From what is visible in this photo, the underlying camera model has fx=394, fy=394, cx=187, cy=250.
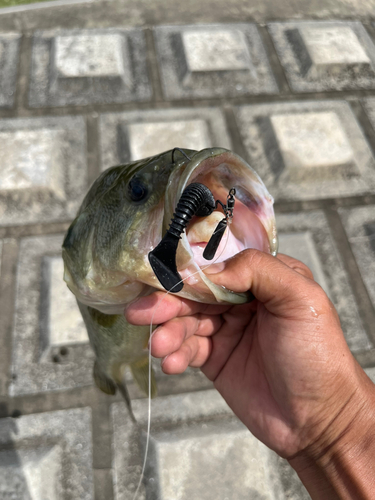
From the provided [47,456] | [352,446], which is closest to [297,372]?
[352,446]

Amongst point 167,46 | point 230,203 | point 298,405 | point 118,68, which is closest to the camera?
point 230,203

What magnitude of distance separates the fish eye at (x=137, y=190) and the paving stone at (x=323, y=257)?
1.52 meters

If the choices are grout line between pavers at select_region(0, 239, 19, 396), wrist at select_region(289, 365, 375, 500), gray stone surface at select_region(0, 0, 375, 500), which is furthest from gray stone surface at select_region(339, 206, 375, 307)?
grout line between pavers at select_region(0, 239, 19, 396)

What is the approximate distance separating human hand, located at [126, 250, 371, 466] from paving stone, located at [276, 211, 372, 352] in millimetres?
995

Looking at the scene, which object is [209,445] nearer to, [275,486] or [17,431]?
[275,486]

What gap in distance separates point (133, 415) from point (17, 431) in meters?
0.59

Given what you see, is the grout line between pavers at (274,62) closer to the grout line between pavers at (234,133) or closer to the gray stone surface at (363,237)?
the grout line between pavers at (234,133)

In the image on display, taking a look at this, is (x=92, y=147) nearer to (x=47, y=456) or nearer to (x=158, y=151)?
(x=158, y=151)

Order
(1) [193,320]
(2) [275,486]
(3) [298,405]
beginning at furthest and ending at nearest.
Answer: (2) [275,486]
(1) [193,320]
(3) [298,405]

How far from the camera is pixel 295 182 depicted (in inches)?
108

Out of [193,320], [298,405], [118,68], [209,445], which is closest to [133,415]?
[209,445]

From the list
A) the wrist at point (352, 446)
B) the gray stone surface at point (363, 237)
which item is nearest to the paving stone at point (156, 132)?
the gray stone surface at point (363, 237)

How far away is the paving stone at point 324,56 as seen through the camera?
3242mm

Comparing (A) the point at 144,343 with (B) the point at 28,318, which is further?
(B) the point at 28,318
